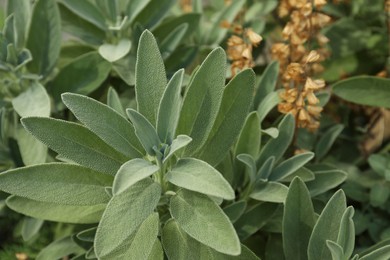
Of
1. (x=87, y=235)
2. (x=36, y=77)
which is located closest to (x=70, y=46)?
(x=36, y=77)

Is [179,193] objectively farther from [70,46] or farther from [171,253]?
[70,46]

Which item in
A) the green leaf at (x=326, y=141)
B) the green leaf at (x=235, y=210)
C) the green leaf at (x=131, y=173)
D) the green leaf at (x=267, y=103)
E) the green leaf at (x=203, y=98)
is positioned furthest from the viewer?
the green leaf at (x=326, y=141)

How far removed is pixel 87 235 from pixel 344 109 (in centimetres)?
64

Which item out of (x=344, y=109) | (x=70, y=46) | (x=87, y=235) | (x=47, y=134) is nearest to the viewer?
(x=47, y=134)

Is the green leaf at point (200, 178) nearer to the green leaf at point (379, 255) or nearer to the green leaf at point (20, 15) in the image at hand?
the green leaf at point (379, 255)

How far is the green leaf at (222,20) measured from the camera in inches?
45.7

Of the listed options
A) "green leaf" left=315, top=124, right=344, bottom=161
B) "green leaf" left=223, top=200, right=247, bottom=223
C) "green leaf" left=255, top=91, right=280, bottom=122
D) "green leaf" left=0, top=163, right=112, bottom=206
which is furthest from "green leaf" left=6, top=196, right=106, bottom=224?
"green leaf" left=315, top=124, right=344, bottom=161

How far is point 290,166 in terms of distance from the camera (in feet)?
2.96

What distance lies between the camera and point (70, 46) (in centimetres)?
113

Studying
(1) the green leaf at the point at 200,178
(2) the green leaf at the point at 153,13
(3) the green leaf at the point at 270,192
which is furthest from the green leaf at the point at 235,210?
(2) the green leaf at the point at 153,13

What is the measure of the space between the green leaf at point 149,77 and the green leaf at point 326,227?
10.4 inches

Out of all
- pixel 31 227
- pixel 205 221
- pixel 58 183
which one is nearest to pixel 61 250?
pixel 31 227

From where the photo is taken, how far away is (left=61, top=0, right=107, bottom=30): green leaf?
1008mm

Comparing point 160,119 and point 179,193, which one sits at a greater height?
point 160,119
